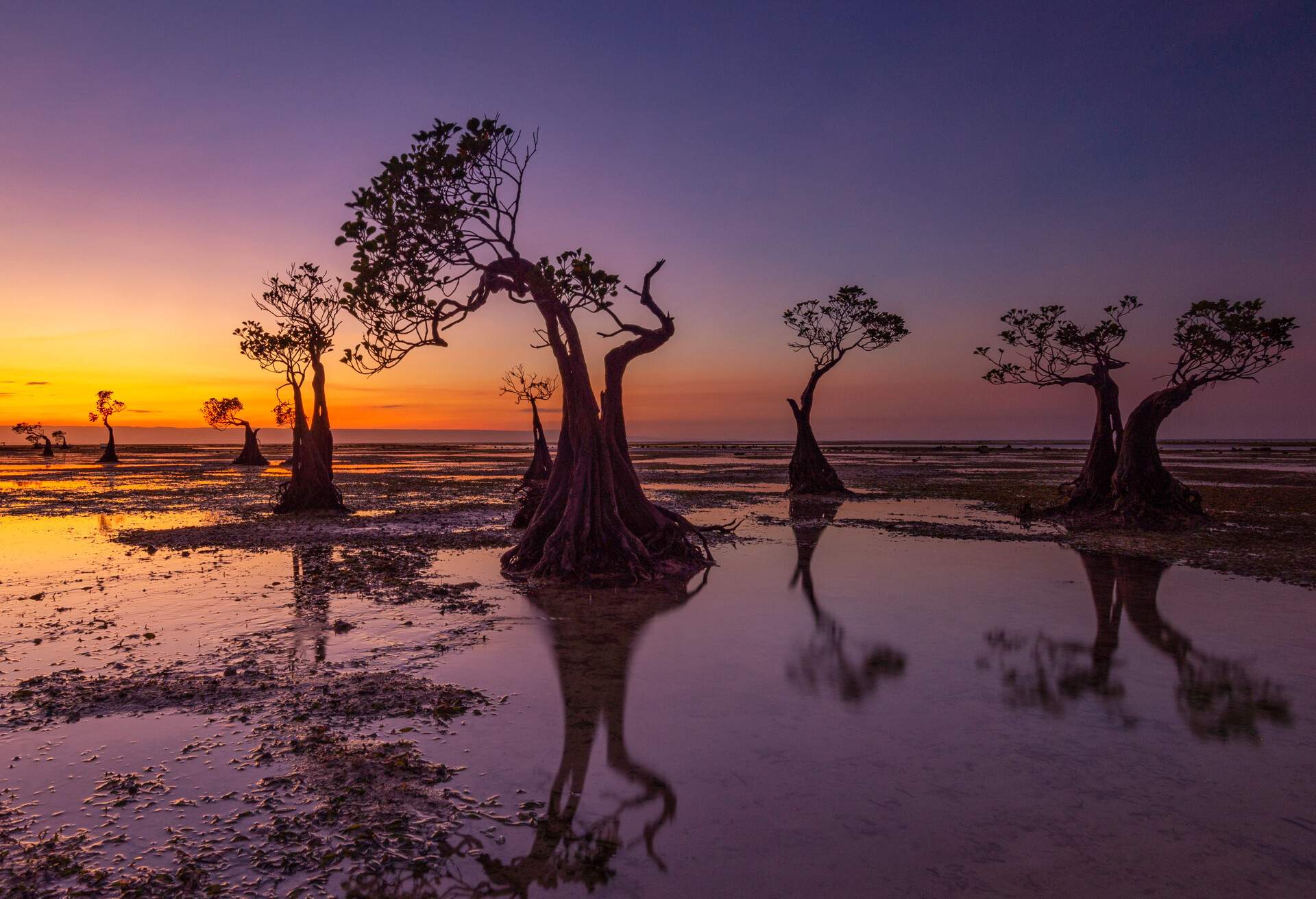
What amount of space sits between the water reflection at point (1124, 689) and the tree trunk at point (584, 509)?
7319 millimetres

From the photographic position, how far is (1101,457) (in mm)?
23984

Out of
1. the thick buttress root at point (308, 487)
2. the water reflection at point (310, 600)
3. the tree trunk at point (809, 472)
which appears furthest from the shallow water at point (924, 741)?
the tree trunk at point (809, 472)

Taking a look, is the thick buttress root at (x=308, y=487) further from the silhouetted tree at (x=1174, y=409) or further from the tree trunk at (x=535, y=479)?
A: the silhouetted tree at (x=1174, y=409)

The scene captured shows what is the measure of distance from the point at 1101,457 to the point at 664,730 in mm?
23413

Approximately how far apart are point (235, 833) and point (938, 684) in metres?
7.22

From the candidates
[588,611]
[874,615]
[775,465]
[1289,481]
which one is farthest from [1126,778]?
[775,465]

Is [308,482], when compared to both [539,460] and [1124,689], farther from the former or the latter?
[1124,689]

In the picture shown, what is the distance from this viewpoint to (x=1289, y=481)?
39375mm

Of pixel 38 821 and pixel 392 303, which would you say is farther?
pixel 392 303

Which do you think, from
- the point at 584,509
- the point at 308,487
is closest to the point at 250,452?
the point at 308,487

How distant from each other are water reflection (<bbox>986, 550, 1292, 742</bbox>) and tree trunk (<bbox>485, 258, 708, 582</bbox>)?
732 cm

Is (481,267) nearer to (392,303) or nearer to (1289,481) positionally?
(392,303)

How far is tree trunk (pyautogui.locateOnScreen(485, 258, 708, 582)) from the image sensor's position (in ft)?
47.0

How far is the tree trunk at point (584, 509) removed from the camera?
14336 mm
